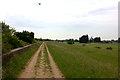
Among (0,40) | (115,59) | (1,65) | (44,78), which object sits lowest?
(44,78)

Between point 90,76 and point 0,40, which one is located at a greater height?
point 0,40

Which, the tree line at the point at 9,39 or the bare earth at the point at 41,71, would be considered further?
the tree line at the point at 9,39

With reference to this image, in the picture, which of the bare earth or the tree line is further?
the tree line

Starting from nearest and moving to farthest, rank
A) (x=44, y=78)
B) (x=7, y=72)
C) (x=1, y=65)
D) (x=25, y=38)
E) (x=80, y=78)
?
(x=80, y=78) → (x=44, y=78) → (x=7, y=72) → (x=1, y=65) → (x=25, y=38)

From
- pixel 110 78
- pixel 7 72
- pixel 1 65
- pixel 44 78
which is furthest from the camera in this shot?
pixel 1 65

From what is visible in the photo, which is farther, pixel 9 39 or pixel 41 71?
pixel 9 39

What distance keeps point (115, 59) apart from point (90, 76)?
1.73 m

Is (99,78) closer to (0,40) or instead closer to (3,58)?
(3,58)

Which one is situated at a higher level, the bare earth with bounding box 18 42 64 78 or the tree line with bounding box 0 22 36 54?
the tree line with bounding box 0 22 36 54

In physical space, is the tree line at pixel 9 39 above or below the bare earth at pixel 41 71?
above

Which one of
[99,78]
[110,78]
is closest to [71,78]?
[99,78]

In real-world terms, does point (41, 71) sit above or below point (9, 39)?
below

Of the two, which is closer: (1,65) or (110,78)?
(110,78)

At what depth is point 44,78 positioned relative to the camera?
583 centimetres
